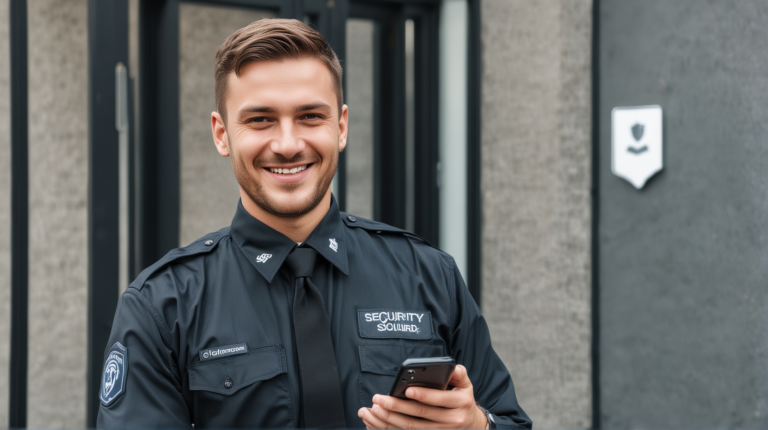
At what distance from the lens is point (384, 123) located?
11.4 ft

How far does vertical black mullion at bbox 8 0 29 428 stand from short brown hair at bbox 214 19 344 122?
4.73 ft

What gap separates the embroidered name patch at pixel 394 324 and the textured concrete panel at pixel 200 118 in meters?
1.74

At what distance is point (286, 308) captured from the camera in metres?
1.47

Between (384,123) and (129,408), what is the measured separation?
7.86ft

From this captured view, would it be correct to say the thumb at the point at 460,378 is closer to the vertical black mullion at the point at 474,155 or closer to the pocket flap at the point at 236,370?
the pocket flap at the point at 236,370

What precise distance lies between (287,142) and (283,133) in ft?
0.09

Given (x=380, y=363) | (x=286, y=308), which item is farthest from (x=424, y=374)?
(x=286, y=308)

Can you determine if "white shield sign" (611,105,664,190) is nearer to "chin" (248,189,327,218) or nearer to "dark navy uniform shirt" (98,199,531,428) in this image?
"dark navy uniform shirt" (98,199,531,428)

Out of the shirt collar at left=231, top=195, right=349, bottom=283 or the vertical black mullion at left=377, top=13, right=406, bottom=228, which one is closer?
the shirt collar at left=231, top=195, right=349, bottom=283

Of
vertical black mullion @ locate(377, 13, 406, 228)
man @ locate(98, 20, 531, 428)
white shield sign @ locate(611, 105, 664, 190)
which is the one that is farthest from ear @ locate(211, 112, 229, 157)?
white shield sign @ locate(611, 105, 664, 190)

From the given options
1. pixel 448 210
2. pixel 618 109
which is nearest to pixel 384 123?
pixel 448 210

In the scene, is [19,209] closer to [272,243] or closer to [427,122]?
[272,243]

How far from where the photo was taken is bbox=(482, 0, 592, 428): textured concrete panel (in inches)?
134

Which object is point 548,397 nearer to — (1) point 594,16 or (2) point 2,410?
(1) point 594,16
